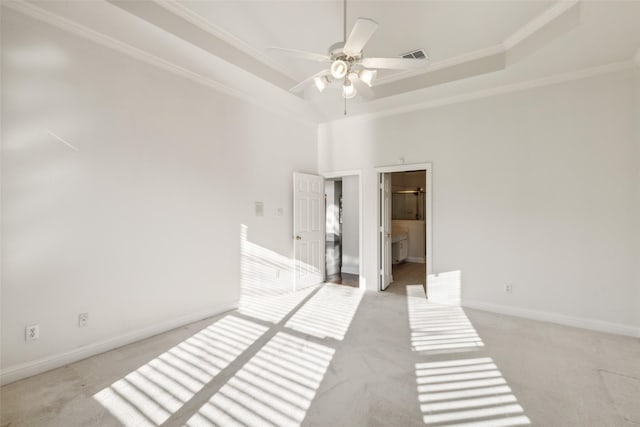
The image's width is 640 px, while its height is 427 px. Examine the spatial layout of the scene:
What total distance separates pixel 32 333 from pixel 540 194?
5.47 metres

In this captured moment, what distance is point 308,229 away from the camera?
17.2ft

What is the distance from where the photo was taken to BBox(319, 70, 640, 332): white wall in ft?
10.7

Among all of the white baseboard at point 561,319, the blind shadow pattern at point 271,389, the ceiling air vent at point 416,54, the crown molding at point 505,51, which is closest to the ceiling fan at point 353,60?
the crown molding at point 505,51

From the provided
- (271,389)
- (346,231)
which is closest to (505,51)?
(346,231)

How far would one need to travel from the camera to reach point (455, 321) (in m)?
3.65

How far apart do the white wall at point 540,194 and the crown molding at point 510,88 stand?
59mm

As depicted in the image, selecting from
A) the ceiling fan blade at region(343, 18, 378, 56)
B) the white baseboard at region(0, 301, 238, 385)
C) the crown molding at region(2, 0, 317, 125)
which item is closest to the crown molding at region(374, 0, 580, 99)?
the ceiling fan blade at region(343, 18, 378, 56)

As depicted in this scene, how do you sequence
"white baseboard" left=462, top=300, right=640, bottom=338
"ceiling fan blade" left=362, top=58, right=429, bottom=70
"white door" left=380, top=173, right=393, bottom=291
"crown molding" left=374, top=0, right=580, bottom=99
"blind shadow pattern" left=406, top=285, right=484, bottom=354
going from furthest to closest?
1. "white door" left=380, top=173, right=393, bottom=291
2. "white baseboard" left=462, top=300, right=640, bottom=338
3. "blind shadow pattern" left=406, top=285, right=484, bottom=354
4. "crown molding" left=374, top=0, right=580, bottom=99
5. "ceiling fan blade" left=362, top=58, right=429, bottom=70

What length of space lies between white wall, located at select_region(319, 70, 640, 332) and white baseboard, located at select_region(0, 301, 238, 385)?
3.61 meters

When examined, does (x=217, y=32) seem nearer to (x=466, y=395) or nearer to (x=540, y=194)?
(x=466, y=395)

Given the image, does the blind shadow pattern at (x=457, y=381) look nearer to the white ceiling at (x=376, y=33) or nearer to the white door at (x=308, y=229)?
the white door at (x=308, y=229)

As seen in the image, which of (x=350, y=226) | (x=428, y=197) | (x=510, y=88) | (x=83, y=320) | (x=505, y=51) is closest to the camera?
(x=83, y=320)

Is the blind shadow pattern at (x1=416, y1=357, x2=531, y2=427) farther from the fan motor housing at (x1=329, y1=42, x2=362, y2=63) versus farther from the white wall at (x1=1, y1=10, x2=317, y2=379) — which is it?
the white wall at (x1=1, y1=10, x2=317, y2=379)

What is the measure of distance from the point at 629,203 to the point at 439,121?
2.37 m
